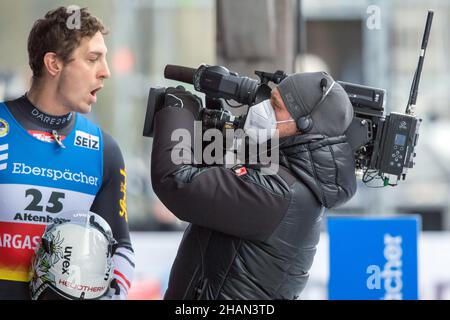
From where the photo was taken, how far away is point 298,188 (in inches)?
96.0

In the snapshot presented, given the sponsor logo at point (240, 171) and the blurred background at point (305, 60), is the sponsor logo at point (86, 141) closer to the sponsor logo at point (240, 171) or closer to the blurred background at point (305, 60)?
the sponsor logo at point (240, 171)

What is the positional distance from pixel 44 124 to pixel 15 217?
0.27 meters

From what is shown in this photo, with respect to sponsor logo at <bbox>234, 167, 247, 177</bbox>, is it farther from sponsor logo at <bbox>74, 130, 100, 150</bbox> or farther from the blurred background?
the blurred background

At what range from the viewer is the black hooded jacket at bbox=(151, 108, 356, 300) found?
7.86 ft

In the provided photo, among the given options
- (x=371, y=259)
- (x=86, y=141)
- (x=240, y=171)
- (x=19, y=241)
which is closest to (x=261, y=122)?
(x=240, y=171)

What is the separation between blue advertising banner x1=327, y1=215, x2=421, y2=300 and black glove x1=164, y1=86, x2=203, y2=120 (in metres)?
1.43

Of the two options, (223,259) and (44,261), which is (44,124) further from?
(223,259)

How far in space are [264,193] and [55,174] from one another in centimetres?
61

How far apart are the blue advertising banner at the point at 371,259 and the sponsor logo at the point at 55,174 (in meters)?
1.45

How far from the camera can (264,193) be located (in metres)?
2.42

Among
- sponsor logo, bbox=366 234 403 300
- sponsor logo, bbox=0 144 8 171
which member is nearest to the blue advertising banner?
sponsor logo, bbox=366 234 403 300

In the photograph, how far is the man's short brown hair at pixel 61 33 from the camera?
2.54 m

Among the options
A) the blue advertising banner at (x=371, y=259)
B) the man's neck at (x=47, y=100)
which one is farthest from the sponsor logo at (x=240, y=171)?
the blue advertising banner at (x=371, y=259)
